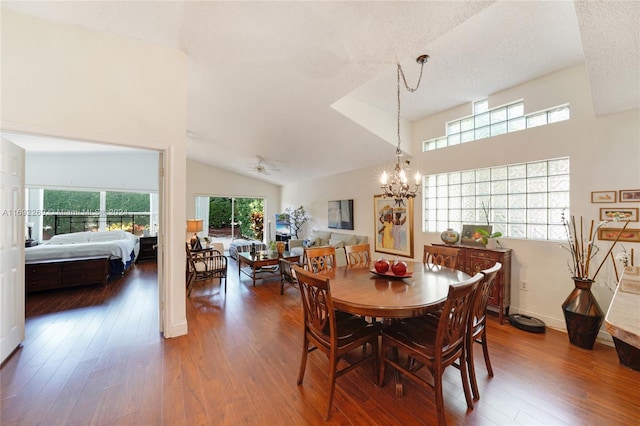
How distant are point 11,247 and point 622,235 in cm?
589

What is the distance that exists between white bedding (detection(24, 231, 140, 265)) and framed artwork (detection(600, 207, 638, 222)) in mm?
7272

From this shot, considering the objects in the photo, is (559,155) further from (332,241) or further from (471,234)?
(332,241)

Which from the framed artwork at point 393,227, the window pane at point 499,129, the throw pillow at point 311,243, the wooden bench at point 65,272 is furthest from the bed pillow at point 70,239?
the window pane at point 499,129

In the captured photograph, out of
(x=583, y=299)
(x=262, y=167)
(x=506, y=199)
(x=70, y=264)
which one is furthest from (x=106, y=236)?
(x=583, y=299)

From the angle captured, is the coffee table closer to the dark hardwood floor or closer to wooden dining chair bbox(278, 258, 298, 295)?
wooden dining chair bbox(278, 258, 298, 295)

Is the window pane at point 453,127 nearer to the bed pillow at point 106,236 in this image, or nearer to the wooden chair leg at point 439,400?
the wooden chair leg at point 439,400

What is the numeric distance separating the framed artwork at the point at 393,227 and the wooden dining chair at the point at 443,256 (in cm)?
113

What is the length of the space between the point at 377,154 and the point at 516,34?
2617 millimetres

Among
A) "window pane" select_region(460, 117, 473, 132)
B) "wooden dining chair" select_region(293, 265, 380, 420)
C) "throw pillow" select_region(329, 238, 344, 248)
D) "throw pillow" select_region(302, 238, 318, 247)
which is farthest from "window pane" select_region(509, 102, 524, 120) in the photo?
"throw pillow" select_region(302, 238, 318, 247)

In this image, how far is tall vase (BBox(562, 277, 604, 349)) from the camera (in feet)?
7.91

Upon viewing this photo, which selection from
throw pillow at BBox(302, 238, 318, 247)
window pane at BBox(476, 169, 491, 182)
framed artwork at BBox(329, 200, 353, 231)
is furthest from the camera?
throw pillow at BBox(302, 238, 318, 247)

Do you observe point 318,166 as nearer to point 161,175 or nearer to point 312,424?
point 161,175

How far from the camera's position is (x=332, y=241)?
6043 mm

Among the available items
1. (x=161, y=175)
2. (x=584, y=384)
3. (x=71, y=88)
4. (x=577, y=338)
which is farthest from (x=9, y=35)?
(x=577, y=338)
